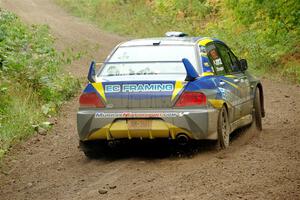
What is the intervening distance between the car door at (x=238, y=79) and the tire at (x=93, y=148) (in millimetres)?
2035

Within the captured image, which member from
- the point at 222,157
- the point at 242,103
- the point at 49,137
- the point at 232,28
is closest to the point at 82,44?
the point at 232,28

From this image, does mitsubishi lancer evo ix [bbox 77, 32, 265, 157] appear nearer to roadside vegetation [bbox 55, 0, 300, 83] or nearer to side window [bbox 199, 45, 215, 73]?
side window [bbox 199, 45, 215, 73]

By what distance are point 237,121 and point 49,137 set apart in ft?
11.0

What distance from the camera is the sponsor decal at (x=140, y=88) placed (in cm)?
816

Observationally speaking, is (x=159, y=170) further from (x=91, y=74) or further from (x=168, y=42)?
(x=168, y=42)

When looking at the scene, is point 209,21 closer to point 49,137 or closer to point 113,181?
point 49,137

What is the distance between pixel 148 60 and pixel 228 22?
701 inches

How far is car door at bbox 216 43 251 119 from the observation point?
31.7ft

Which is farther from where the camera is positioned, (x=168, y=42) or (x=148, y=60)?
(x=168, y=42)

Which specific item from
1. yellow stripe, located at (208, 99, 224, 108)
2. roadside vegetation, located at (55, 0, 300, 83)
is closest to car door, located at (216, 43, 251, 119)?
yellow stripe, located at (208, 99, 224, 108)

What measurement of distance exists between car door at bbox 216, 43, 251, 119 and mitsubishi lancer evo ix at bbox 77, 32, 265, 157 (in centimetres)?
55

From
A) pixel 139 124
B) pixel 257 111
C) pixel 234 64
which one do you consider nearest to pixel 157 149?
pixel 139 124

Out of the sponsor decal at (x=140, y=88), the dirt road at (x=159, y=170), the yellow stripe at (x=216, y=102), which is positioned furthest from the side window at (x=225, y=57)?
the sponsor decal at (x=140, y=88)

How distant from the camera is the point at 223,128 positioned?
8750 mm
